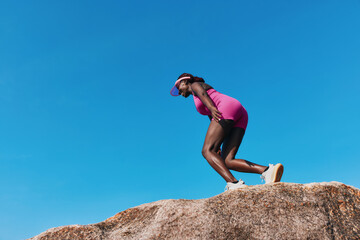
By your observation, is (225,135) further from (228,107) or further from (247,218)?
(247,218)

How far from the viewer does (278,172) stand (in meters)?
5.26

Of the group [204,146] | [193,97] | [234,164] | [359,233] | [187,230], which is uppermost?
[193,97]

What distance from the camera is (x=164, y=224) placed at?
392 centimetres

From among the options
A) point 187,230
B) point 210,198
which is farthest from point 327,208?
point 187,230

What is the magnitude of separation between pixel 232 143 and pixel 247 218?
2.19 meters

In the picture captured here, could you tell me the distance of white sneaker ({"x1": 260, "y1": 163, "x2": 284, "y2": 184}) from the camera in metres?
5.21

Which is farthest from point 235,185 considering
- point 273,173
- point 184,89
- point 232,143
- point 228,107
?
point 184,89

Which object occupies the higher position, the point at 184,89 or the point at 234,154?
the point at 184,89

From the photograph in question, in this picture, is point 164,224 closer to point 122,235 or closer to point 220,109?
point 122,235

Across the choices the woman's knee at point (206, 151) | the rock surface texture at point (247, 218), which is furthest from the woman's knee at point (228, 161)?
the rock surface texture at point (247, 218)

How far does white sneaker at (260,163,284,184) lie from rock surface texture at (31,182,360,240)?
59cm

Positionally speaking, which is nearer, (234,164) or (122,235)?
(122,235)

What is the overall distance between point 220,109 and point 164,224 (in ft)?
8.38

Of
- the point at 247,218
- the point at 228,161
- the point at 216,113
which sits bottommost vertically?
the point at 247,218
